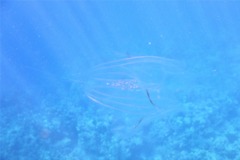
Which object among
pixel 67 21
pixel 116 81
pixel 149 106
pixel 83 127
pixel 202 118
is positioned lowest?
pixel 202 118

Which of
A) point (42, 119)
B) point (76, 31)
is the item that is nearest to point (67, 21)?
point (76, 31)

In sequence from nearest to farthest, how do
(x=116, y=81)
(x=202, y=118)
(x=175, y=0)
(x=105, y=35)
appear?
(x=116, y=81) < (x=202, y=118) < (x=105, y=35) < (x=175, y=0)

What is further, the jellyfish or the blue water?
the blue water

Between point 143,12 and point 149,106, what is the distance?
98.0ft

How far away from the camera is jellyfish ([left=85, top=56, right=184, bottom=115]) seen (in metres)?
3.92

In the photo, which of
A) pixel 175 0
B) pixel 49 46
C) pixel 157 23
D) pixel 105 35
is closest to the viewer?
pixel 49 46

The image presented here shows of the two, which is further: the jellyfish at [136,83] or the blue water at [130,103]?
the blue water at [130,103]

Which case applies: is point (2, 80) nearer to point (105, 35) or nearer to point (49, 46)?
point (49, 46)

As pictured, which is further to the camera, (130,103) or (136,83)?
(130,103)

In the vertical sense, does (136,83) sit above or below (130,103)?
above

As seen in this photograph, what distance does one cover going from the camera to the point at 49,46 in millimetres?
21250

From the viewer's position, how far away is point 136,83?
12.6ft

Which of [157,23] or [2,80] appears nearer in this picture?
[2,80]

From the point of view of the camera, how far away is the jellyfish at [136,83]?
392 centimetres
